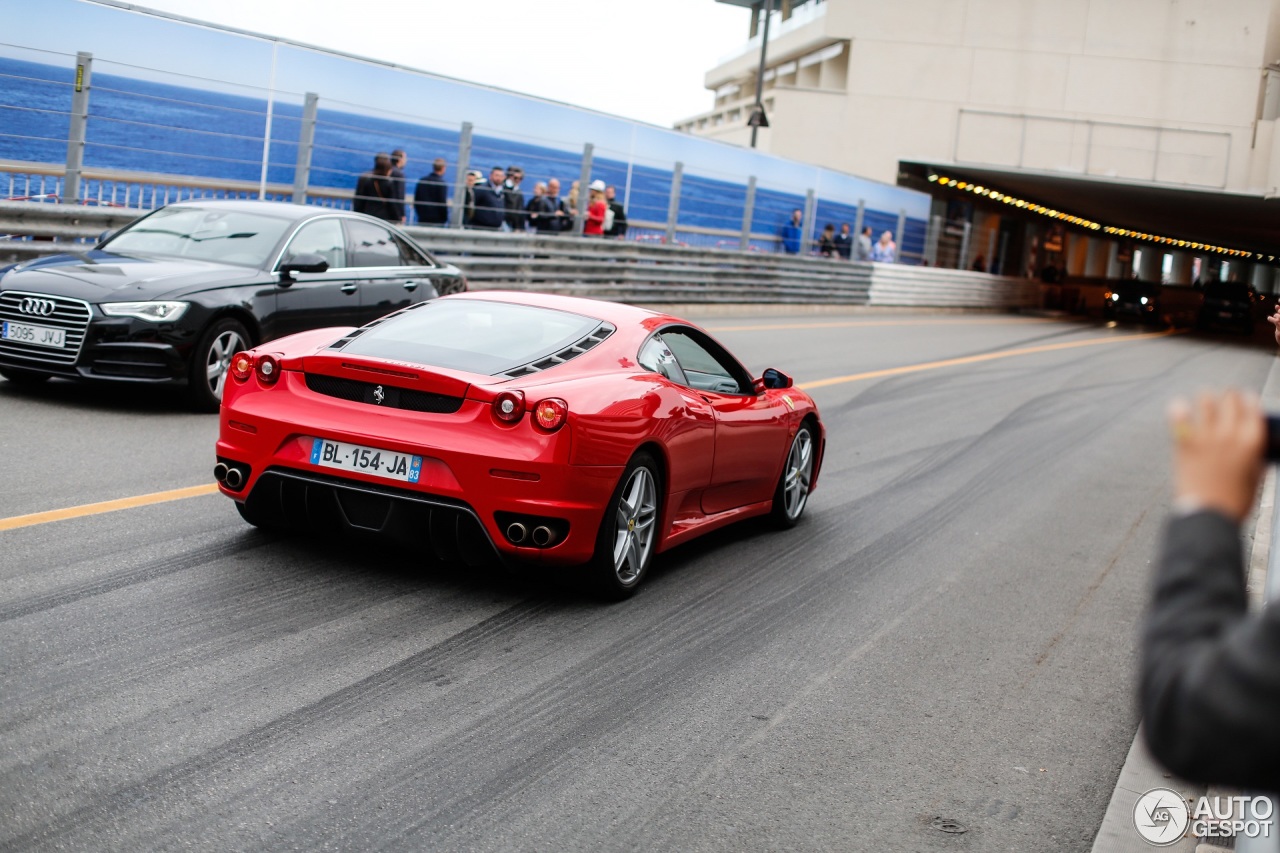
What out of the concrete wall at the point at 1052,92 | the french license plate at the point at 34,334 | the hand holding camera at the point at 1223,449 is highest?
the concrete wall at the point at 1052,92

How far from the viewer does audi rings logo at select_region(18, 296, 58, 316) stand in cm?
895

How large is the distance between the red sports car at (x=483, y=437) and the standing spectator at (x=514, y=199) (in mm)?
13603

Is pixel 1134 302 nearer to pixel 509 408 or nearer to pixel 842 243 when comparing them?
pixel 842 243

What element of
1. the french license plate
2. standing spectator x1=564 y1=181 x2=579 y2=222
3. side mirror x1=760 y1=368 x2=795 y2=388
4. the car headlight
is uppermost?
standing spectator x1=564 y1=181 x2=579 y2=222

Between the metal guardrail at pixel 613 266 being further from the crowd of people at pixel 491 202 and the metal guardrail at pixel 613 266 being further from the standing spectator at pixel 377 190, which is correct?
the standing spectator at pixel 377 190

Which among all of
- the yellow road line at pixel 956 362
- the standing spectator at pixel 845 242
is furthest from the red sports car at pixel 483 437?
the standing spectator at pixel 845 242

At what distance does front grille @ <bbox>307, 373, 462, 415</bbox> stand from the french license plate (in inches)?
154

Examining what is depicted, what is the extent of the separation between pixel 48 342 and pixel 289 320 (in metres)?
1.76

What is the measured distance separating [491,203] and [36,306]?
10.8m

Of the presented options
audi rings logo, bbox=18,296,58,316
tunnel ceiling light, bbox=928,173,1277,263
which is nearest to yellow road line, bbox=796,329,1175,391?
audi rings logo, bbox=18,296,58,316

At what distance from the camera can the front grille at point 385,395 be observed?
5.57 metres

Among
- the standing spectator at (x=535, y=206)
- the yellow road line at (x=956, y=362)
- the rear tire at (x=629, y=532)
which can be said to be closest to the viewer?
the rear tire at (x=629, y=532)

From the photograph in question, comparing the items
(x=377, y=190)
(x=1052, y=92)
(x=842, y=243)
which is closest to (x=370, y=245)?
(x=377, y=190)

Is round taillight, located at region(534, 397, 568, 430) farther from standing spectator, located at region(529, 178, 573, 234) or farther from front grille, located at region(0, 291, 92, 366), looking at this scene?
standing spectator, located at region(529, 178, 573, 234)
